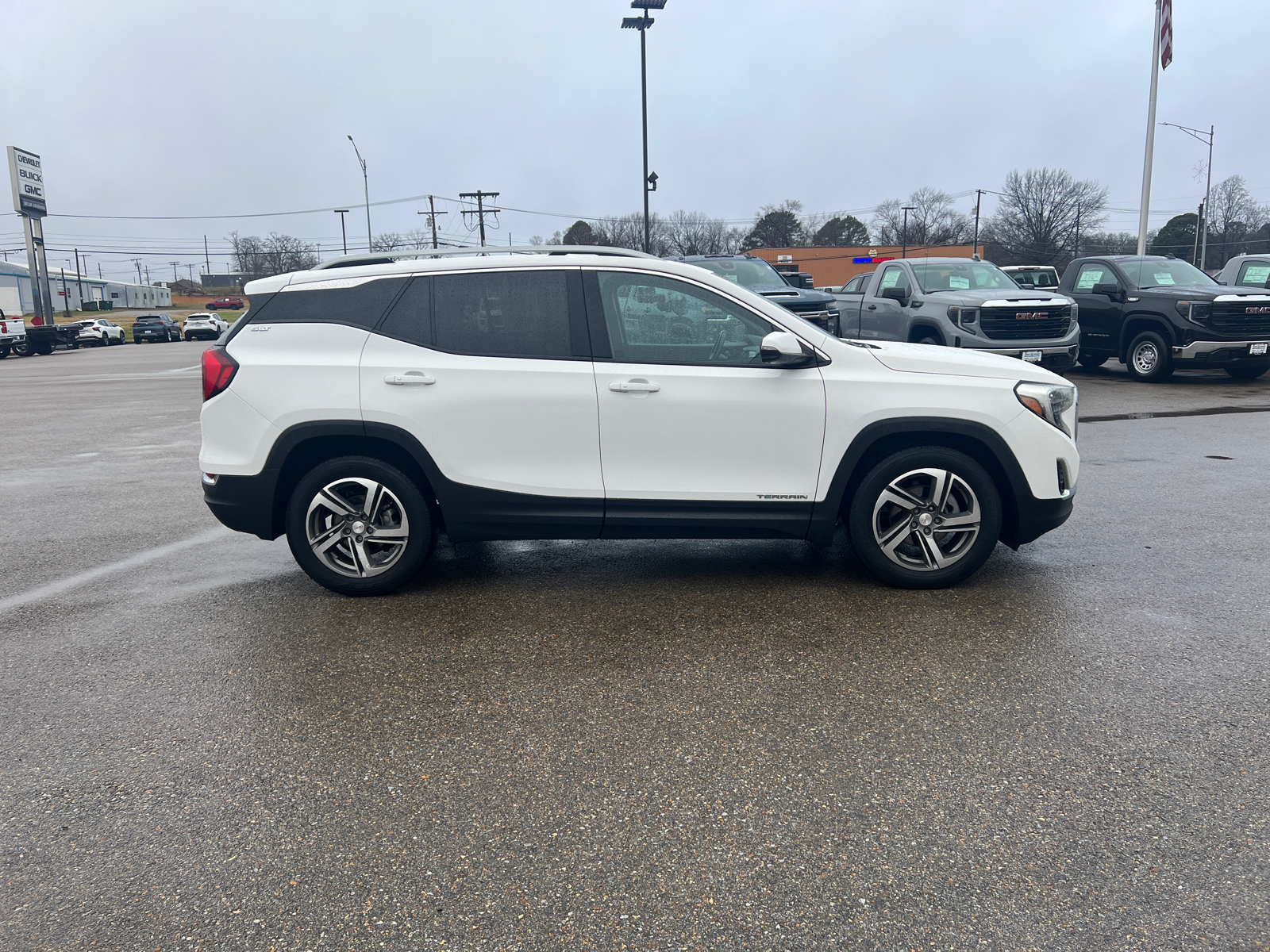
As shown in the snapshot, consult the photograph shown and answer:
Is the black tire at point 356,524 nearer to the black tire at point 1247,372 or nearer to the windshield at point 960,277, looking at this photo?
the windshield at point 960,277

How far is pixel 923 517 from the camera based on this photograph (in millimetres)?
5027

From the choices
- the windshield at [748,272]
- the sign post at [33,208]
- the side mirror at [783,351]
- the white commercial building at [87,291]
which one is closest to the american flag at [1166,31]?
the windshield at [748,272]

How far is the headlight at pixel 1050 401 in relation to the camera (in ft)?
16.4

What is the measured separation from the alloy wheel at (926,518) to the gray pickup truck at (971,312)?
29.3 feet

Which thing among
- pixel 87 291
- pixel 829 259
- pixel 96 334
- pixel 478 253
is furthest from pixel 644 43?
pixel 87 291

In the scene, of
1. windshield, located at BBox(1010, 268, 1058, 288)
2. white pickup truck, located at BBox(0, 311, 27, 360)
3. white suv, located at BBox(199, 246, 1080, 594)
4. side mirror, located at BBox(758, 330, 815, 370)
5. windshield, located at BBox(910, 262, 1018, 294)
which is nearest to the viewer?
side mirror, located at BBox(758, 330, 815, 370)

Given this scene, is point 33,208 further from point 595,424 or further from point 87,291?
point 87,291

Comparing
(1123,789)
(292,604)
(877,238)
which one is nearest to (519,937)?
(1123,789)

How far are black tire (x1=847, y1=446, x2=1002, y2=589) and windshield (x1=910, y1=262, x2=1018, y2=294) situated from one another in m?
10.2

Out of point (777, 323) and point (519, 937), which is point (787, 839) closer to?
point (519, 937)

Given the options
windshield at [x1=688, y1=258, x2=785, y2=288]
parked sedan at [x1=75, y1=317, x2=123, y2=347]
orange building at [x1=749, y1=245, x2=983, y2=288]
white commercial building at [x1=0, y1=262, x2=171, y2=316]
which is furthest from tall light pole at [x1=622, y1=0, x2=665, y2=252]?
white commercial building at [x1=0, y1=262, x2=171, y2=316]

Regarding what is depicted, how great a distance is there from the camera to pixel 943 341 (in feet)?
Result: 46.0

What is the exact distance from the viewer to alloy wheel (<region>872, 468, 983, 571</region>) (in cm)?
501

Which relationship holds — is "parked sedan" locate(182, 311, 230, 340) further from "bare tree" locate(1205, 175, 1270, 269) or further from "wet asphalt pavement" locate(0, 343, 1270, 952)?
"bare tree" locate(1205, 175, 1270, 269)
